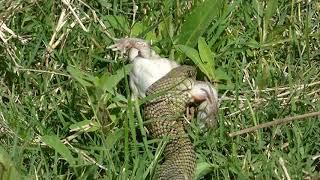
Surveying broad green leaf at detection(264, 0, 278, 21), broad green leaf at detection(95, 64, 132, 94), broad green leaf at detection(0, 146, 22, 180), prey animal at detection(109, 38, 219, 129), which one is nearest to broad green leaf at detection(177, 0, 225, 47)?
prey animal at detection(109, 38, 219, 129)

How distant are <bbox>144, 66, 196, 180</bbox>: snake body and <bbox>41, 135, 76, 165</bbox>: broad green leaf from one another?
29 cm

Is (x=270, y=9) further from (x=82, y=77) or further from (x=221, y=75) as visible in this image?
(x=82, y=77)

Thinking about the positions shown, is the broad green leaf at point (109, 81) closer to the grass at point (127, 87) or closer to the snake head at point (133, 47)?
the grass at point (127, 87)

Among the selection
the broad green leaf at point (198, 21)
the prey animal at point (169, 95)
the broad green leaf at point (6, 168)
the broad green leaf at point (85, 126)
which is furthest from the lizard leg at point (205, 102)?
the broad green leaf at point (6, 168)

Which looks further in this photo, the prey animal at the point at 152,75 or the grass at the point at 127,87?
the prey animal at the point at 152,75

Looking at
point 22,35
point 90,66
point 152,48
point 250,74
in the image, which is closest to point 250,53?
point 250,74

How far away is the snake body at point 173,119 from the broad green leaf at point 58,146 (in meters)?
0.29

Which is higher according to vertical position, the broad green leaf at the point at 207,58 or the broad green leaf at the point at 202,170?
the broad green leaf at the point at 207,58

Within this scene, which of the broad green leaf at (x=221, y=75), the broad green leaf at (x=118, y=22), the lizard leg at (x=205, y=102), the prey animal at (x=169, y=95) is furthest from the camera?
the broad green leaf at (x=118, y=22)

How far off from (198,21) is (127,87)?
1.44 ft

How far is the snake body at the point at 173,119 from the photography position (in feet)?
10.1

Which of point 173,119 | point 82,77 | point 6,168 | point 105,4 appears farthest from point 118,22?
point 6,168

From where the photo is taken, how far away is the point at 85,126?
10.6 feet

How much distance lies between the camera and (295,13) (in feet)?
12.4
